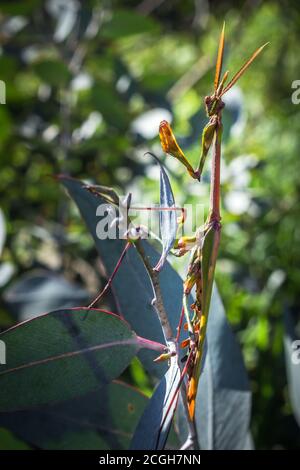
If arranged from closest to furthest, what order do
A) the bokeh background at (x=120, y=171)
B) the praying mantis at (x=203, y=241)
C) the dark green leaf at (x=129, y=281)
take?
the praying mantis at (x=203, y=241) → the dark green leaf at (x=129, y=281) → the bokeh background at (x=120, y=171)

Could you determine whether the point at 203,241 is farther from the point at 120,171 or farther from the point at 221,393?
the point at 120,171

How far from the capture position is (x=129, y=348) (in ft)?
1.20

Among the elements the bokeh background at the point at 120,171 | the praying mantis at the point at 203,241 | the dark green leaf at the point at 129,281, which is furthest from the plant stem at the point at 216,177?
the bokeh background at the point at 120,171

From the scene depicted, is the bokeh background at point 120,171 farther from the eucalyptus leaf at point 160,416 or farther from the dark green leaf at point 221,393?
the eucalyptus leaf at point 160,416

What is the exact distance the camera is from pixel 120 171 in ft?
3.64

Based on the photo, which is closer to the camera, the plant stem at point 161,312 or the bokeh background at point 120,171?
the plant stem at point 161,312

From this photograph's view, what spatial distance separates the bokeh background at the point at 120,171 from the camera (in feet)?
2.35

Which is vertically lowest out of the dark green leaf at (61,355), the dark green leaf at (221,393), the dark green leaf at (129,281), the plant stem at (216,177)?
the dark green leaf at (221,393)

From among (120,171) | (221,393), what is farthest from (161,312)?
(120,171)

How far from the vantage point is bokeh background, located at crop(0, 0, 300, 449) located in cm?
72

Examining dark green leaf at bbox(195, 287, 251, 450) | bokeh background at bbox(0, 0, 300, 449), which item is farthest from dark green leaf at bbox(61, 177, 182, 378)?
bokeh background at bbox(0, 0, 300, 449)

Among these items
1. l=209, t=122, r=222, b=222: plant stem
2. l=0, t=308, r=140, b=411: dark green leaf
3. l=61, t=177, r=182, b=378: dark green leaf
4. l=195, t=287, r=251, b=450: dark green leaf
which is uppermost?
l=209, t=122, r=222, b=222: plant stem

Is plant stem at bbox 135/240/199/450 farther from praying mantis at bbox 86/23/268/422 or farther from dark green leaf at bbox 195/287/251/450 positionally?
dark green leaf at bbox 195/287/251/450
